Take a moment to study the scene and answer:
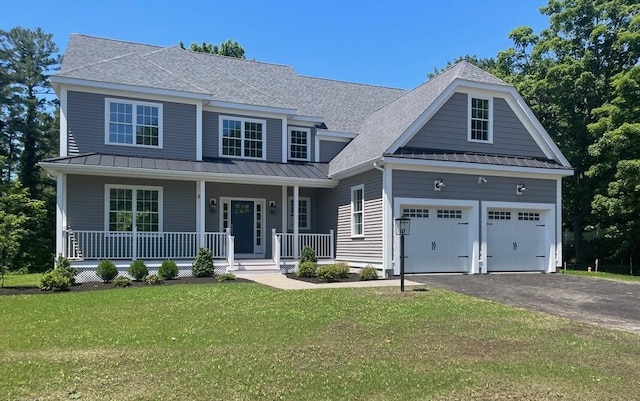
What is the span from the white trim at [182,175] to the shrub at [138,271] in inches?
124

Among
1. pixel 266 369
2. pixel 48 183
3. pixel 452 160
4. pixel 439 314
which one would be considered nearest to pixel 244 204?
pixel 452 160

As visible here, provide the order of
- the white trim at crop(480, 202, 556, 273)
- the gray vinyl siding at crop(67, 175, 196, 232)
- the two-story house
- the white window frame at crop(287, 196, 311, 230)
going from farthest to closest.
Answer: the white window frame at crop(287, 196, 311, 230) < the white trim at crop(480, 202, 556, 273) < the gray vinyl siding at crop(67, 175, 196, 232) < the two-story house

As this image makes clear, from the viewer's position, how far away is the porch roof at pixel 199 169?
15.6 metres

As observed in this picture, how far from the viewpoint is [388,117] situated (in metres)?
19.9

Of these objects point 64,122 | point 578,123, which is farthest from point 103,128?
point 578,123

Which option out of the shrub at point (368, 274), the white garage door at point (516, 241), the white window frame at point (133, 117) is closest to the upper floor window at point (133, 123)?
the white window frame at point (133, 117)

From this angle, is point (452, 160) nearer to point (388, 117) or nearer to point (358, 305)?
point (388, 117)

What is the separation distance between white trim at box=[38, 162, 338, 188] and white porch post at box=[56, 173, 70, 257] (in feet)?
1.18

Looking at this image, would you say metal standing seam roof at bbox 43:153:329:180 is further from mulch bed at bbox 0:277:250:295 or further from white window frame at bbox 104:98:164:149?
mulch bed at bbox 0:277:250:295

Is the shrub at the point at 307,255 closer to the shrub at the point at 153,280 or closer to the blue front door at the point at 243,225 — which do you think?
the blue front door at the point at 243,225

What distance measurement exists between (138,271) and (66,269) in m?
2.00

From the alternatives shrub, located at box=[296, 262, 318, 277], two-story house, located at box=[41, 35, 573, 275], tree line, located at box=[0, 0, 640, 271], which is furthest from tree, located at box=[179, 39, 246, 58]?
A: shrub, located at box=[296, 262, 318, 277]

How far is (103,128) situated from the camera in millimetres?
17109

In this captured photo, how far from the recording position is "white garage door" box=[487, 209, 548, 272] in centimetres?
1728
